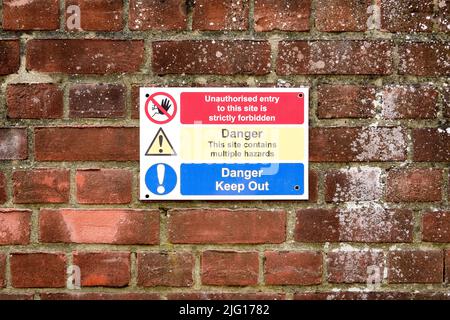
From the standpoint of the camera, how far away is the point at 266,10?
1.09 metres

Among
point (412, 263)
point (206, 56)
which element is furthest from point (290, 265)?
point (206, 56)

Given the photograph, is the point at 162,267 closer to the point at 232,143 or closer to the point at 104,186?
the point at 104,186

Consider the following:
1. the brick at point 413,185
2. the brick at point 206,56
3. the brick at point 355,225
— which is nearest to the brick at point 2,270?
the brick at point 206,56

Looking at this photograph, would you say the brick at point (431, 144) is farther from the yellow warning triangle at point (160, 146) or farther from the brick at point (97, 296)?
the brick at point (97, 296)

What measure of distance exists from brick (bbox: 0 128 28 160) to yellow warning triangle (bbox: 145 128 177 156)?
28 centimetres

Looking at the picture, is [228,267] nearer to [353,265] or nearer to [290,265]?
[290,265]

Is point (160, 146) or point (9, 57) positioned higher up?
point (9, 57)

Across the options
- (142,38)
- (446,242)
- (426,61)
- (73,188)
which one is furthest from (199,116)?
(446,242)

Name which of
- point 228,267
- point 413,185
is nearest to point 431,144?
point 413,185

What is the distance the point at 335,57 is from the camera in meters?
1.09

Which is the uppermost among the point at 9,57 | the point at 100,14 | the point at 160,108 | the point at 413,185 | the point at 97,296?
the point at 100,14

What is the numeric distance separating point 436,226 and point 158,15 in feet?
2.67

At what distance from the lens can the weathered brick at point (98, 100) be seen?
1087 millimetres

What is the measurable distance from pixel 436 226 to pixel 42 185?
3.03 feet
